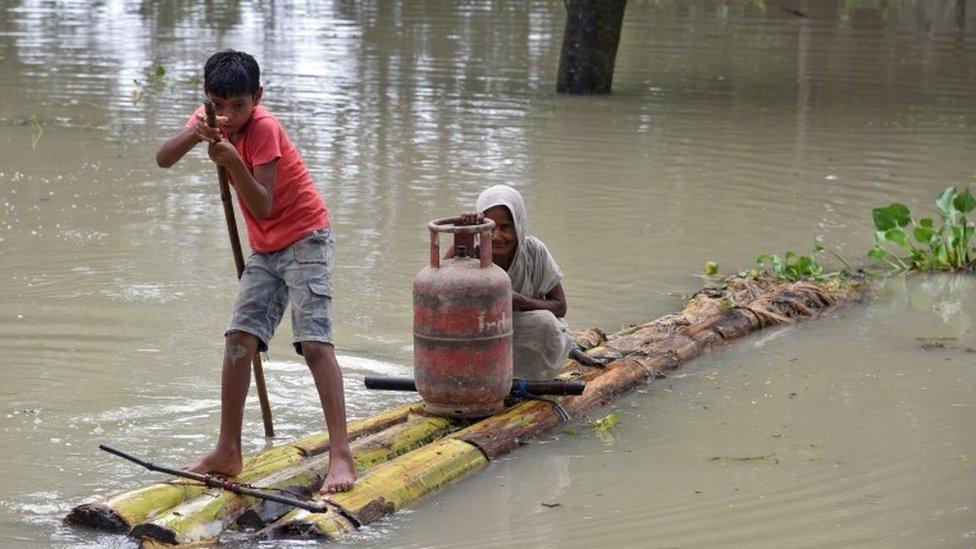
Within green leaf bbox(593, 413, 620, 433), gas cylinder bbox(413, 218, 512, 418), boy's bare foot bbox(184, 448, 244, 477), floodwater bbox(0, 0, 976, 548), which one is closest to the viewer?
boy's bare foot bbox(184, 448, 244, 477)

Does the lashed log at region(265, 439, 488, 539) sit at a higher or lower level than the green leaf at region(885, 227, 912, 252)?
lower

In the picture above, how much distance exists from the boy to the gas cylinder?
0.51 m

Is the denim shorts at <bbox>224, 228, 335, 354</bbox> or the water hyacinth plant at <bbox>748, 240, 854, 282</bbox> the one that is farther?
the water hyacinth plant at <bbox>748, 240, 854, 282</bbox>

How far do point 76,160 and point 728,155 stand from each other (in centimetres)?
542

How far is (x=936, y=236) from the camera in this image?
8.66 m

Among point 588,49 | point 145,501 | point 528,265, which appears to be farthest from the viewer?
point 588,49

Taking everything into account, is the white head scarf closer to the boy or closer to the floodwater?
the floodwater

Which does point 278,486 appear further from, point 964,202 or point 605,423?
point 964,202

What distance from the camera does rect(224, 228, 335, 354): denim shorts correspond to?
5.00m

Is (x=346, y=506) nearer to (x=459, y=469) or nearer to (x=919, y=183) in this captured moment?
(x=459, y=469)

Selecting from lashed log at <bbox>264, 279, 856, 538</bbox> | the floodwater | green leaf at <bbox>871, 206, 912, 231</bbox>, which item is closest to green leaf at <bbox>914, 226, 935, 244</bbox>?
green leaf at <bbox>871, 206, 912, 231</bbox>

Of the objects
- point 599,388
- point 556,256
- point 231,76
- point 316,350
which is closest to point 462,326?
point 316,350

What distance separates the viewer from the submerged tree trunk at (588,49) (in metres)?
15.9

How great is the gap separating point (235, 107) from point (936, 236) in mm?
5196
